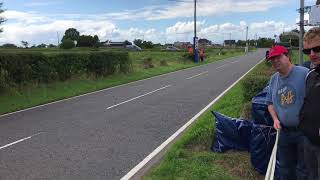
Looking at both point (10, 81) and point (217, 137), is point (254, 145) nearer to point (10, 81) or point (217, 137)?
point (217, 137)

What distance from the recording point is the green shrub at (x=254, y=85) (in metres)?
11.0

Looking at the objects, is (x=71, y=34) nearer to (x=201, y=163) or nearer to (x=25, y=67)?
(x=25, y=67)

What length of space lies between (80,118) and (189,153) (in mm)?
5768

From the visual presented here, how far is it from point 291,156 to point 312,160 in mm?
975

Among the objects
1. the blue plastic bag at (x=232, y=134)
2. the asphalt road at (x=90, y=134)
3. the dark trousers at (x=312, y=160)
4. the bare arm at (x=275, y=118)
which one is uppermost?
the bare arm at (x=275, y=118)

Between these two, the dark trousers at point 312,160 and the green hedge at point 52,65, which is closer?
the dark trousers at point 312,160

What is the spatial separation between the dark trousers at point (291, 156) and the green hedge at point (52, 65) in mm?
14770

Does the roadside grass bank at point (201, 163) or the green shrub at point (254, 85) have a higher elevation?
the green shrub at point (254, 85)

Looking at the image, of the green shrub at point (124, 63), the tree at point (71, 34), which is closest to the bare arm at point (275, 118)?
the green shrub at point (124, 63)

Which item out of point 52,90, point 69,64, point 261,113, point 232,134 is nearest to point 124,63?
point 69,64

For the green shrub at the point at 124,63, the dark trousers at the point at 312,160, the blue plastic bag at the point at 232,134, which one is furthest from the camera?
the green shrub at the point at 124,63

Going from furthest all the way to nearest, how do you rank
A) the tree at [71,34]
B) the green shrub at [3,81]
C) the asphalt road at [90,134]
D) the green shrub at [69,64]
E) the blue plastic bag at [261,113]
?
the tree at [71,34], the green shrub at [69,64], the green shrub at [3,81], the asphalt road at [90,134], the blue plastic bag at [261,113]

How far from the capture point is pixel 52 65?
2247cm

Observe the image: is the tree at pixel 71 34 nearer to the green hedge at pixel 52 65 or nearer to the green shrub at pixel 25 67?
the green hedge at pixel 52 65
